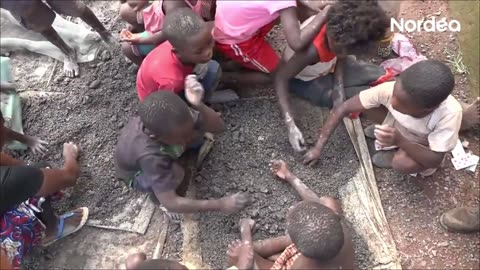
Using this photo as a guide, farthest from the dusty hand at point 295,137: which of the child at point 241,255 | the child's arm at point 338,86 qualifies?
the child at point 241,255

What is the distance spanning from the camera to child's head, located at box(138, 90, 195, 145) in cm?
234

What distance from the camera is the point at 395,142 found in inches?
104

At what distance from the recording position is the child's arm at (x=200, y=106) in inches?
104

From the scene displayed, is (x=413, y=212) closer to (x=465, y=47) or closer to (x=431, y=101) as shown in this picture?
(x=431, y=101)

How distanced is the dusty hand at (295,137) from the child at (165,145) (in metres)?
0.39

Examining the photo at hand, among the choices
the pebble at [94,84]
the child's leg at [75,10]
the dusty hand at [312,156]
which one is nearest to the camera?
the dusty hand at [312,156]

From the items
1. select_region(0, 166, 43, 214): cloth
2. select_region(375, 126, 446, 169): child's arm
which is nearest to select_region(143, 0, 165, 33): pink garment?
select_region(0, 166, 43, 214): cloth

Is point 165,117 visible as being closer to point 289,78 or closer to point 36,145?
point 289,78

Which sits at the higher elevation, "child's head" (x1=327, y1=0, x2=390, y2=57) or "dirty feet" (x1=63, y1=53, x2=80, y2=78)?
"child's head" (x1=327, y1=0, x2=390, y2=57)

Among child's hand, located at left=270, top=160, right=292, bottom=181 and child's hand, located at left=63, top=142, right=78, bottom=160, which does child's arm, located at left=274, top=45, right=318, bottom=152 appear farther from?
child's hand, located at left=63, top=142, right=78, bottom=160

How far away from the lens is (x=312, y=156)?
9.53 ft

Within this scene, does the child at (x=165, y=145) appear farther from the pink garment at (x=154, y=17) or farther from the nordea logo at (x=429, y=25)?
the nordea logo at (x=429, y=25)

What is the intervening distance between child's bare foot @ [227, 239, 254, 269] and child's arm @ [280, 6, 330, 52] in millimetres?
978

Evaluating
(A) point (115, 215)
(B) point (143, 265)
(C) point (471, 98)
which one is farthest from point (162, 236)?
(C) point (471, 98)
